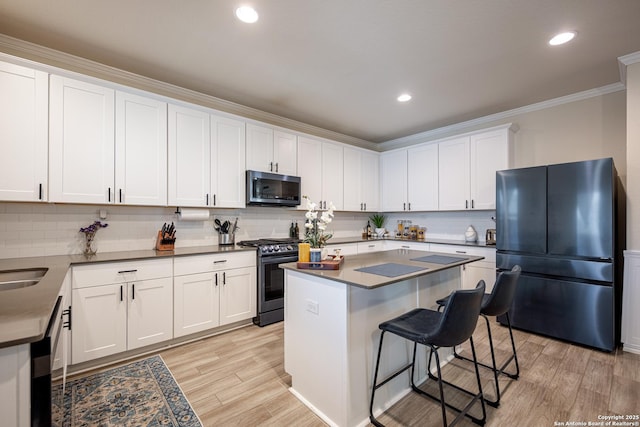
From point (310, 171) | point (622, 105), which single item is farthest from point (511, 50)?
point (310, 171)

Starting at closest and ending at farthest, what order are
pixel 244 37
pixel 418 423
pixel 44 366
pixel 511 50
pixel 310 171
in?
pixel 44 366
pixel 418 423
pixel 244 37
pixel 511 50
pixel 310 171

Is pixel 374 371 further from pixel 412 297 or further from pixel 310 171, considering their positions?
pixel 310 171

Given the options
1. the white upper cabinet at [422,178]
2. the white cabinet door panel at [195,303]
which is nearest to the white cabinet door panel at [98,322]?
the white cabinet door panel at [195,303]

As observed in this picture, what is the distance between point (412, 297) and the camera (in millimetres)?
2205

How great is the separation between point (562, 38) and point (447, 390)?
3.00 m

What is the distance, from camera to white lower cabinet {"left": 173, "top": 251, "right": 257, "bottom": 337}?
2822 millimetres

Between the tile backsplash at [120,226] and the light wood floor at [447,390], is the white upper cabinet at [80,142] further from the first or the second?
the light wood floor at [447,390]

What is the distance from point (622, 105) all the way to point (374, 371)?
159 inches

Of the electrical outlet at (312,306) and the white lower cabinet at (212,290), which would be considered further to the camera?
the white lower cabinet at (212,290)

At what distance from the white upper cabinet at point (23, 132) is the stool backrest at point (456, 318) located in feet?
10.4

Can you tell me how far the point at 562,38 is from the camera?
2.37 meters

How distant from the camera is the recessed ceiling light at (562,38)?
7.62 ft

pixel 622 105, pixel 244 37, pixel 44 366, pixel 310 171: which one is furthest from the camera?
pixel 310 171

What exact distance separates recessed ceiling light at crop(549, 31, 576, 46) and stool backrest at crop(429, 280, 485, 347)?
230cm
